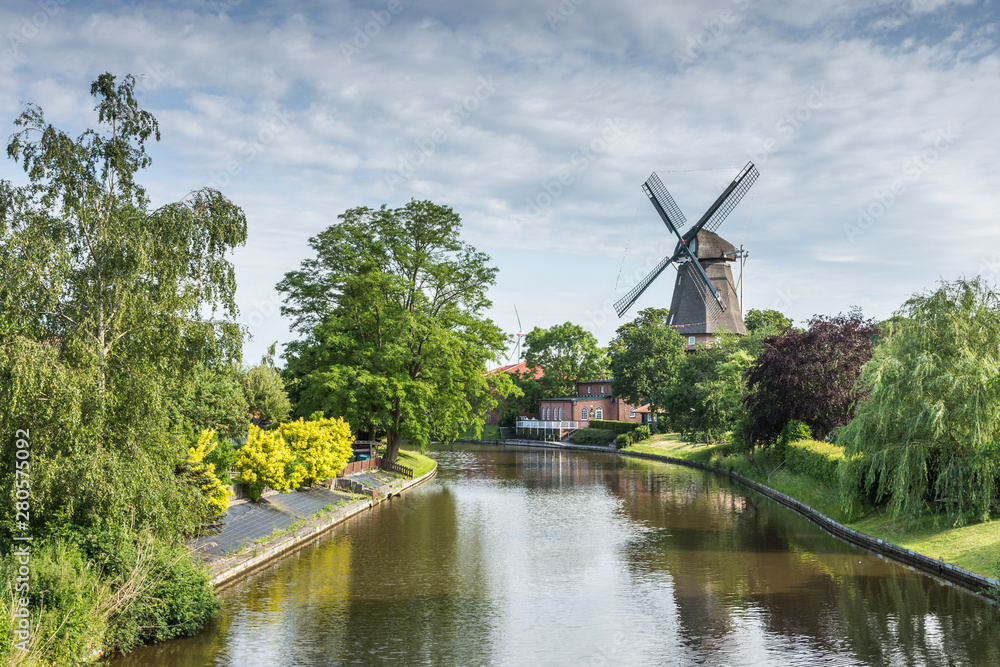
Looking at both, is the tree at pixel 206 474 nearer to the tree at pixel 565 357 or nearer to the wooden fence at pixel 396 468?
the wooden fence at pixel 396 468

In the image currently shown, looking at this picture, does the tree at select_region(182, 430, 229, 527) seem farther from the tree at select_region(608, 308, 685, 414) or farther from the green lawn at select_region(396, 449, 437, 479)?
the tree at select_region(608, 308, 685, 414)

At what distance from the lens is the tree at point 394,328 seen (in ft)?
145

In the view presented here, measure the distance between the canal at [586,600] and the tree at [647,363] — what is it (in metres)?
45.2

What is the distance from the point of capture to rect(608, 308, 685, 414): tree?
80.0m

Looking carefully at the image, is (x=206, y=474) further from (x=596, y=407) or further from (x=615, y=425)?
(x=596, y=407)

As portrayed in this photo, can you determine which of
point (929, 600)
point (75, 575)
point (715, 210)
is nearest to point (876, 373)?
point (929, 600)

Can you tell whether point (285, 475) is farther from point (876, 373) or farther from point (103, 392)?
point (876, 373)

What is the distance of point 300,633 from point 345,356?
29969mm

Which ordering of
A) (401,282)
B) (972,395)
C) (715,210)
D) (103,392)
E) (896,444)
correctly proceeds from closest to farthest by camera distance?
(103,392) → (972,395) → (896,444) → (401,282) → (715,210)

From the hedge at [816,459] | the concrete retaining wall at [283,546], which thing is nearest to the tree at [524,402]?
the hedge at [816,459]

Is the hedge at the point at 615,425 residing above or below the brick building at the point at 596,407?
below

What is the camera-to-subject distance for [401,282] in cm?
4528

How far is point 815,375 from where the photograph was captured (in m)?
40.9

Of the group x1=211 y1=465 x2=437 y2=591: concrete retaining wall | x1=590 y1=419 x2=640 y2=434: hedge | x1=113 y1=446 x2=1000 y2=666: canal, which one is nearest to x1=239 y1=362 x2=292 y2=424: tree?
x1=211 y1=465 x2=437 y2=591: concrete retaining wall
